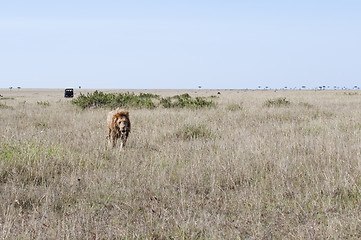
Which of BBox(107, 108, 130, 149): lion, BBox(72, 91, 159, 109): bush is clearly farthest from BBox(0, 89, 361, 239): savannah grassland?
BBox(72, 91, 159, 109): bush

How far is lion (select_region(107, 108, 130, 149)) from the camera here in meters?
6.79

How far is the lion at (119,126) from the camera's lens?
22.3ft

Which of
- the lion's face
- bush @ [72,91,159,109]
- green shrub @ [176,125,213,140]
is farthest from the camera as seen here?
bush @ [72,91,159,109]

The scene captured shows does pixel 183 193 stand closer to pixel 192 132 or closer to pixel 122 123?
pixel 122 123

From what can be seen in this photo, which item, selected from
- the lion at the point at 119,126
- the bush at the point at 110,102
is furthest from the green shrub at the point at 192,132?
the bush at the point at 110,102

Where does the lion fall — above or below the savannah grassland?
above

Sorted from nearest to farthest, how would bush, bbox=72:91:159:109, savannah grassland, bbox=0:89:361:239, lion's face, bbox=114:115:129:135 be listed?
1. savannah grassland, bbox=0:89:361:239
2. lion's face, bbox=114:115:129:135
3. bush, bbox=72:91:159:109

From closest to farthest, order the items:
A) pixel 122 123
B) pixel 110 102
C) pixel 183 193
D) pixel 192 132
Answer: pixel 183 193
pixel 122 123
pixel 192 132
pixel 110 102

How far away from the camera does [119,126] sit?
6.86 meters

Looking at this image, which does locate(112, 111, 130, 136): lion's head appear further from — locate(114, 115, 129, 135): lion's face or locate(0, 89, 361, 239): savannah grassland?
locate(0, 89, 361, 239): savannah grassland

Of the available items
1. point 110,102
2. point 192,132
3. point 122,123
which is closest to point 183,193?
point 122,123

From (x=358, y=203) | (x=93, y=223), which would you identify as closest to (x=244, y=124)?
(x=358, y=203)

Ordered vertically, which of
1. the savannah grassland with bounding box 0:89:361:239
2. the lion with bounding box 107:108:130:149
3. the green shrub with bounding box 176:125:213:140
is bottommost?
the savannah grassland with bounding box 0:89:361:239

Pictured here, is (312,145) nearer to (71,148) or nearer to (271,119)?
(71,148)
